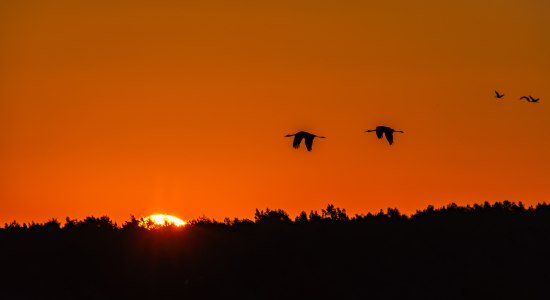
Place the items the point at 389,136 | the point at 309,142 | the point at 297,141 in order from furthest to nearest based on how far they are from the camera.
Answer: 1. the point at 297,141
2. the point at 309,142
3. the point at 389,136

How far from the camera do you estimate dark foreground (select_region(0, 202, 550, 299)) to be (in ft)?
87.5

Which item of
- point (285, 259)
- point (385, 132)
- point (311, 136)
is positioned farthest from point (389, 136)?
point (285, 259)

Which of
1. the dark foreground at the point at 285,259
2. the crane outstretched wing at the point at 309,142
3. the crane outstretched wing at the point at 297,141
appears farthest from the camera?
the dark foreground at the point at 285,259

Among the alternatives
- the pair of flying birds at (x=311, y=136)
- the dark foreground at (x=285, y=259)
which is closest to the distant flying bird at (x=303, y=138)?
the pair of flying birds at (x=311, y=136)

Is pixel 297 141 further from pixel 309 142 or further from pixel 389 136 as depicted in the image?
pixel 389 136

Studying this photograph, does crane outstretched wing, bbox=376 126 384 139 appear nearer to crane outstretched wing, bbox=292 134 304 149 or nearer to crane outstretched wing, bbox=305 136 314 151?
crane outstretched wing, bbox=305 136 314 151

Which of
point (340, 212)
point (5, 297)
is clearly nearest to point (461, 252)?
point (340, 212)

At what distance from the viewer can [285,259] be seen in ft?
91.4

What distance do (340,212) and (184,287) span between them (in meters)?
7.08

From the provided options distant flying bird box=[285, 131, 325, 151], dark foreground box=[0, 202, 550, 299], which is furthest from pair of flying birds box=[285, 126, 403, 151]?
dark foreground box=[0, 202, 550, 299]

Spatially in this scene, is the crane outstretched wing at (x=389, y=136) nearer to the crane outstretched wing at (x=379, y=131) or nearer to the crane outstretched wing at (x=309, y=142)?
the crane outstretched wing at (x=379, y=131)

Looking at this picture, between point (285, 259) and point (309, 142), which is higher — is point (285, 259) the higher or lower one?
the lower one

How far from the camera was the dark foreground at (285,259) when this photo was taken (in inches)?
1049

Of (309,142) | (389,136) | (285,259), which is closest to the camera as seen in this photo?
(389,136)
